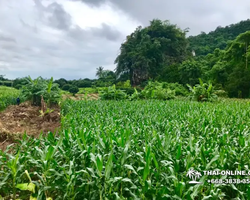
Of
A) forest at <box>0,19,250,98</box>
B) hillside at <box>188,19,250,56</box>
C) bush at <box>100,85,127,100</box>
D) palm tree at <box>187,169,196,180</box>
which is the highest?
hillside at <box>188,19,250,56</box>

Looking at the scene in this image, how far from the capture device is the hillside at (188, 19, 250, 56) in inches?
1435

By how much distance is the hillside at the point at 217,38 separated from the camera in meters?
36.4

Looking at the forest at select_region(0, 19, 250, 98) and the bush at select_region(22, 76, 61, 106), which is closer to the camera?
the bush at select_region(22, 76, 61, 106)

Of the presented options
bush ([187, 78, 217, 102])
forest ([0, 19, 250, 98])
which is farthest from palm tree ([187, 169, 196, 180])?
forest ([0, 19, 250, 98])

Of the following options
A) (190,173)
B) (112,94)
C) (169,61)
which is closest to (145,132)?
(190,173)

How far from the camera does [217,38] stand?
38281mm

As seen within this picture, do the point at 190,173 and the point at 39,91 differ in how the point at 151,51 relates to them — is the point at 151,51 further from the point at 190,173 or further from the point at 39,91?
the point at 190,173

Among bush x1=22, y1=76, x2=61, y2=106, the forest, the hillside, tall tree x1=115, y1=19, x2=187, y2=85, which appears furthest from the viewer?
the hillside

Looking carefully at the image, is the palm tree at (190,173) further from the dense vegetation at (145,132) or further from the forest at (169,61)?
the forest at (169,61)

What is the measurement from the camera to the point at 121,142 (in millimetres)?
2414

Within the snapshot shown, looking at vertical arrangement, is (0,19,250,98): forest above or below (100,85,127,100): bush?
above

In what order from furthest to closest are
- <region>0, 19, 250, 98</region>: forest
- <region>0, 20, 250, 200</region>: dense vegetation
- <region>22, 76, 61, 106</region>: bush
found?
<region>0, 19, 250, 98</region>: forest, <region>22, 76, 61, 106</region>: bush, <region>0, 20, 250, 200</region>: dense vegetation

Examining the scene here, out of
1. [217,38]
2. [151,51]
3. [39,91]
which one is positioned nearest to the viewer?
[39,91]

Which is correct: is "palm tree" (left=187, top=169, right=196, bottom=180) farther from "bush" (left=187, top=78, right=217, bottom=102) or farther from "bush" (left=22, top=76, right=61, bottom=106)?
"bush" (left=187, top=78, right=217, bottom=102)
